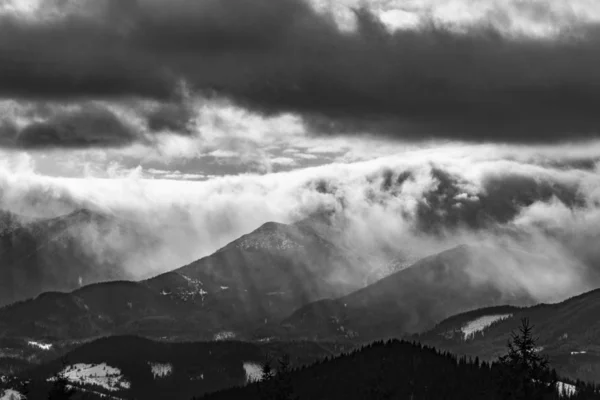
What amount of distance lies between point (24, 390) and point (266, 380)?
37.5 metres

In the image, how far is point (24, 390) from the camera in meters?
184

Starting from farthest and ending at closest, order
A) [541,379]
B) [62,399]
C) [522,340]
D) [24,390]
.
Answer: [24,390] < [62,399] < [522,340] < [541,379]

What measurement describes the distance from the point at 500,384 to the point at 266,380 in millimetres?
47935

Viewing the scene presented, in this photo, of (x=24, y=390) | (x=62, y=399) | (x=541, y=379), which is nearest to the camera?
(x=541, y=379)

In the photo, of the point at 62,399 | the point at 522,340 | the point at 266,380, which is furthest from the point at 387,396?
the point at 62,399

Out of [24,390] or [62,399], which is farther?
[24,390]

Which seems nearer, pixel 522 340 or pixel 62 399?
pixel 522 340

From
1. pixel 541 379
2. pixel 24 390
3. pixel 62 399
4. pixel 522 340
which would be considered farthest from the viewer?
pixel 24 390

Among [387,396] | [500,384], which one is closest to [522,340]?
[500,384]

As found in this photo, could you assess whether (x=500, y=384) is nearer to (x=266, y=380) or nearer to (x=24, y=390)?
(x=266, y=380)

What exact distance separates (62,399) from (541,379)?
68656 millimetres

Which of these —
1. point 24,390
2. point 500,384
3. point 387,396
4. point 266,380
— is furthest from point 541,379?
point 24,390

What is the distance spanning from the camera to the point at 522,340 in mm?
144750

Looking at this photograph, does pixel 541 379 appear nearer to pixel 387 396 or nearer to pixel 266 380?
pixel 387 396
